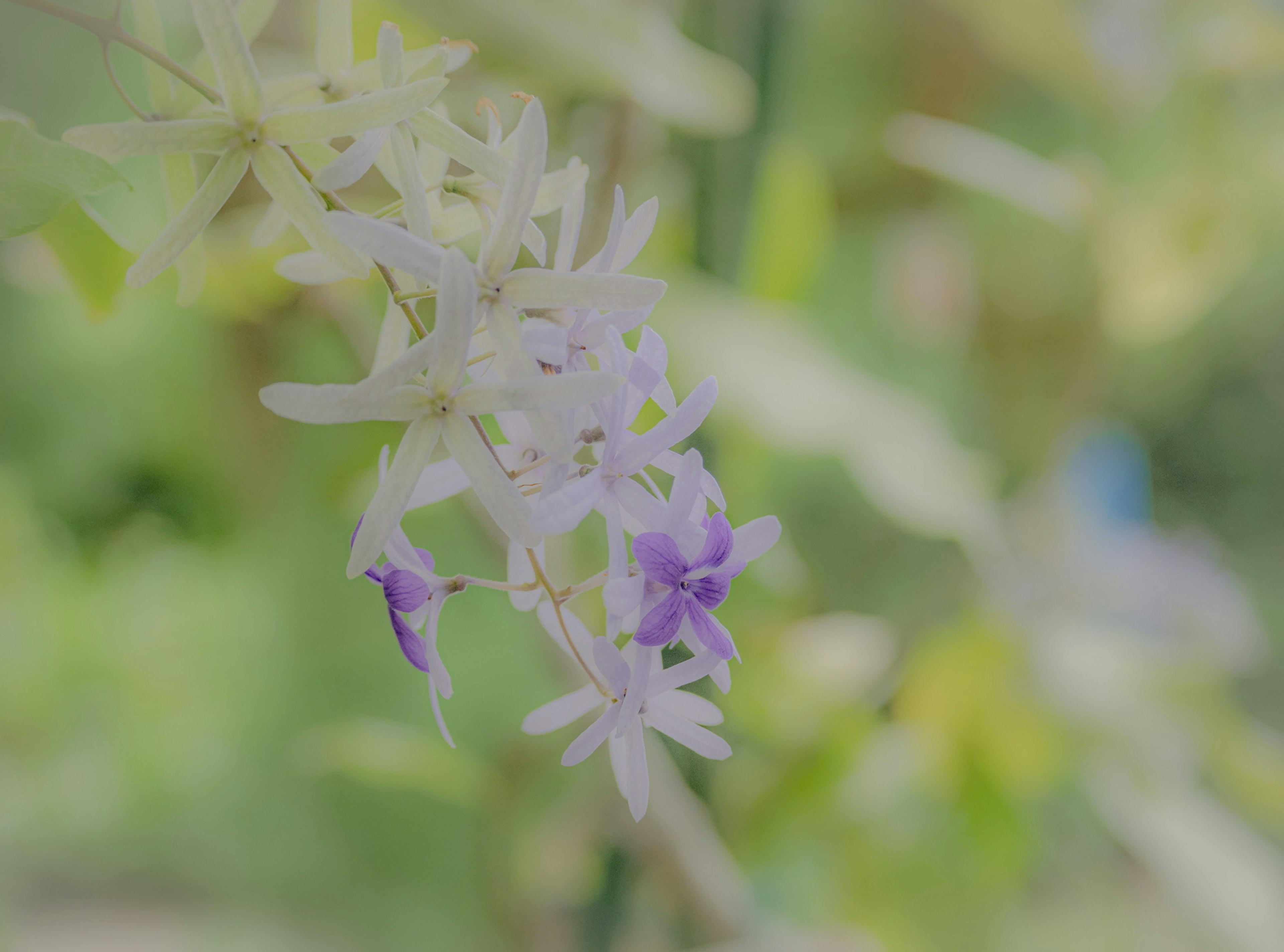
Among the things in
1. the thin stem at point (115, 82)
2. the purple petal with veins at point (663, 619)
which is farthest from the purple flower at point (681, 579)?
the thin stem at point (115, 82)

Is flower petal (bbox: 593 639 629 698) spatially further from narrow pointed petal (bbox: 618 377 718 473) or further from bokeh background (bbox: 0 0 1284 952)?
bokeh background (bbox: 0 0 1284 952)

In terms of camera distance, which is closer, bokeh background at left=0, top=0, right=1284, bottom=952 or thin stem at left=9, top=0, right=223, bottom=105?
thin stem at left=9, top=0, right=223, bottom=105

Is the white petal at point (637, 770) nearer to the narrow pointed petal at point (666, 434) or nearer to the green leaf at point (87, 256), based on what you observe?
the narrow pointed petal at point (666, 434)

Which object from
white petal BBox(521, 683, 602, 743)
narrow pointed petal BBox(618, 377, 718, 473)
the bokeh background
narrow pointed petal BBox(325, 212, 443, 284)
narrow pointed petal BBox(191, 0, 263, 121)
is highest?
narrow pointed petal BBox(191, 0, 263, 121)

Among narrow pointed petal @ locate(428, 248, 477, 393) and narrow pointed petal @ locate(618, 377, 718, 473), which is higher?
narrow pointed petal @ locate(428, 248, 477, 393)

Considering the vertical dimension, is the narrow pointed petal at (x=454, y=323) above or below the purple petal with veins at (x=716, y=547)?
above

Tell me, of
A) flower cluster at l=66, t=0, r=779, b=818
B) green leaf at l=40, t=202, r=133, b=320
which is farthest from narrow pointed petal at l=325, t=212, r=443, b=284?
green leaf at l=40, t=202, r=133, b=320

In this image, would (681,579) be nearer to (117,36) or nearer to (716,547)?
(716,547)
